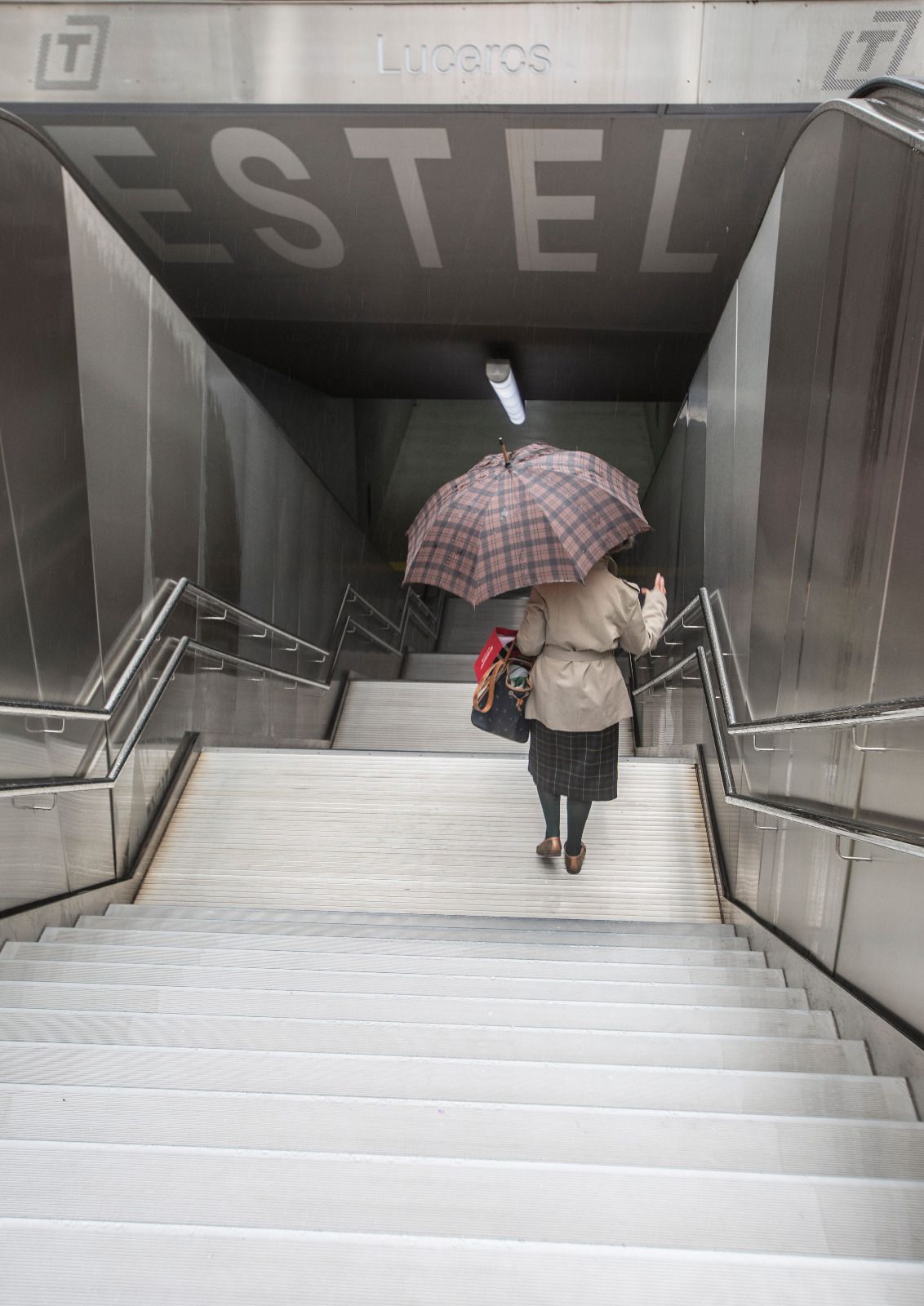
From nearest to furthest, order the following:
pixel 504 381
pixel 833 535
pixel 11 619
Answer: pixel 833 535, pixel 11 619, pixel 504 381

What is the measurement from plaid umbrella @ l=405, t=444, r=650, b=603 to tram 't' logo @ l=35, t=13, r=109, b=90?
3.55m

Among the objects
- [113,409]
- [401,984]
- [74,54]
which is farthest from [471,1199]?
[74,54]

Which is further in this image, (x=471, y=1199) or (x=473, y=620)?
(x=473, y=620)

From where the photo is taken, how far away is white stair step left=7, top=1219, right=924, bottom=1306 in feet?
4.66

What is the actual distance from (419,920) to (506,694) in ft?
3.20

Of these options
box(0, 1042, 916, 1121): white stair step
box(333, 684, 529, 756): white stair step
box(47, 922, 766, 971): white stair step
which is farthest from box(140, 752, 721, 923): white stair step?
box(333, 684, 529, 756): white stair step

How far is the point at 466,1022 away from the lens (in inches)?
99.5

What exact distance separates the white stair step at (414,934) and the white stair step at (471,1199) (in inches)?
62.2

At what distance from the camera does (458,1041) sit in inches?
92.1

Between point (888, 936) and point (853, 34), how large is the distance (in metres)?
4.77

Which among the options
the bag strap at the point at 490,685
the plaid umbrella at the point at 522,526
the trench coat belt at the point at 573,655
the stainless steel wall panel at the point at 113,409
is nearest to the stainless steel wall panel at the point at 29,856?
the stainless steel wall panel at the point at 113,409

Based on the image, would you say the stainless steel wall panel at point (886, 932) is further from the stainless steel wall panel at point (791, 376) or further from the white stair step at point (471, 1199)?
the stainless steel wall panel at point (791, 376)

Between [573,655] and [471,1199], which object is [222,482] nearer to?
[573,655]

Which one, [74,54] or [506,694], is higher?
[74,54]
